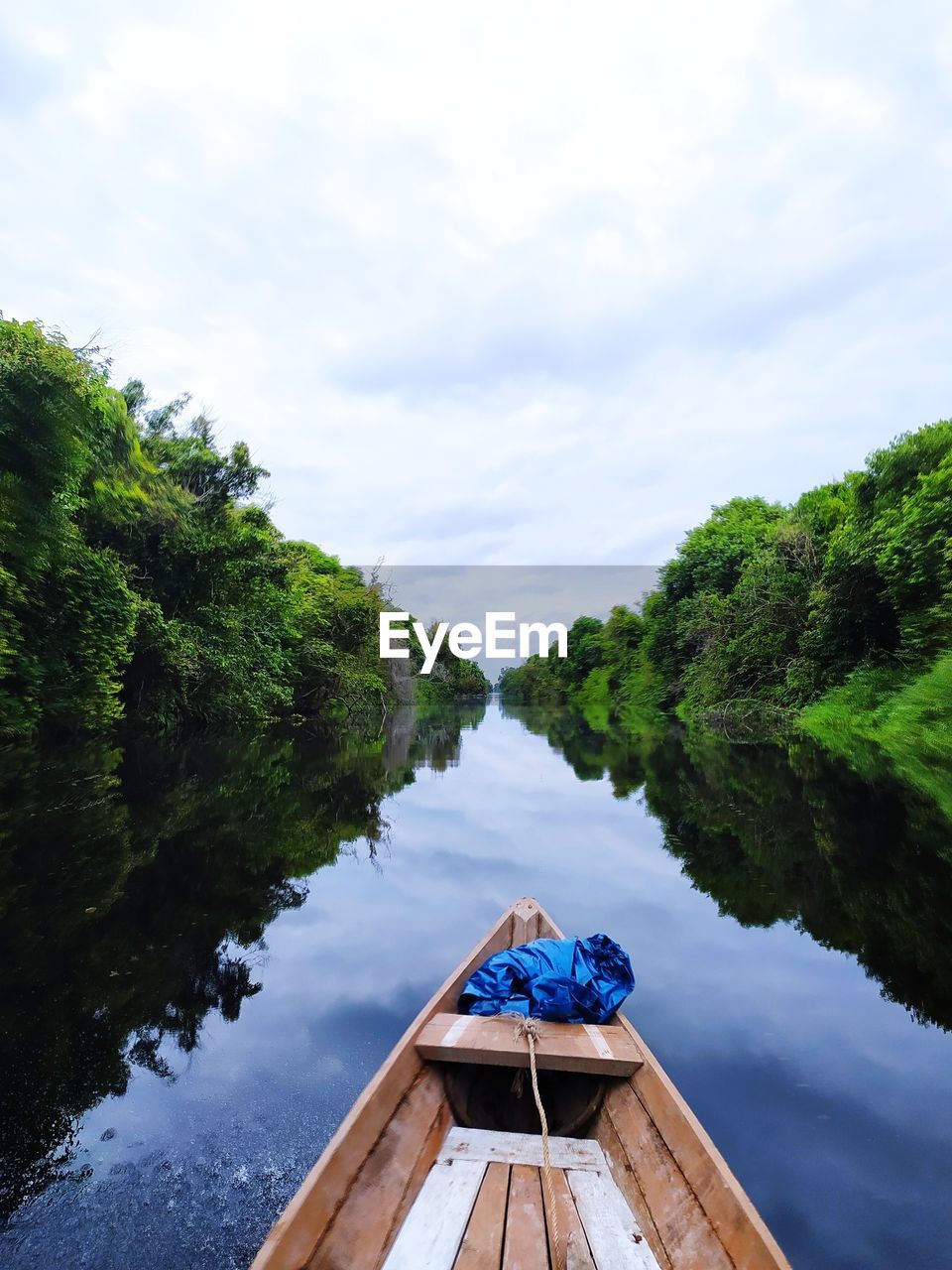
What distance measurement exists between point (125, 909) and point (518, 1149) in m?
4.26

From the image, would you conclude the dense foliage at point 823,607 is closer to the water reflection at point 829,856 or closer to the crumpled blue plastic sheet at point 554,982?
the water reflection at point 829,856

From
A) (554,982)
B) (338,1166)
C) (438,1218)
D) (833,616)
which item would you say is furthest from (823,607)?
(338,1166)

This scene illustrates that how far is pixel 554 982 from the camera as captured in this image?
11.9 feet

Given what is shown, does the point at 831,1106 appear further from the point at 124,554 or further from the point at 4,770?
the point at 124,554

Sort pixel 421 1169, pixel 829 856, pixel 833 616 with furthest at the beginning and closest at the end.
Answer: pixel 833 616 < pixel 829 856 < pixel 421 1169

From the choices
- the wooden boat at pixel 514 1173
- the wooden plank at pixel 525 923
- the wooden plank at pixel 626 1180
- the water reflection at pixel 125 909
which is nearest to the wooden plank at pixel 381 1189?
the wooden boat at pixel 514 1173

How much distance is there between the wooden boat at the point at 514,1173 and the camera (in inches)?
79.4

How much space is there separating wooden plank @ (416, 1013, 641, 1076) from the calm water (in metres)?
0.58

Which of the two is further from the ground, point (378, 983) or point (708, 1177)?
point (708, 1177)

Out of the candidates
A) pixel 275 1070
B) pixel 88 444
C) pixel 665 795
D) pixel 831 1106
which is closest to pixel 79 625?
pixel 88 444

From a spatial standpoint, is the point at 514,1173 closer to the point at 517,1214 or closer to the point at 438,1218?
the point at 517,1214

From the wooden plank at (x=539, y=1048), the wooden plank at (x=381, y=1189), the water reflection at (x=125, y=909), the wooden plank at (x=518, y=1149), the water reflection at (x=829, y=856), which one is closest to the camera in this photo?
the wooden plank at (x=381, y=1189)

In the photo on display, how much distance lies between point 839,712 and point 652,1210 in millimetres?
22673

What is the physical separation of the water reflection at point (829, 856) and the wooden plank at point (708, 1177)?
239 cm
